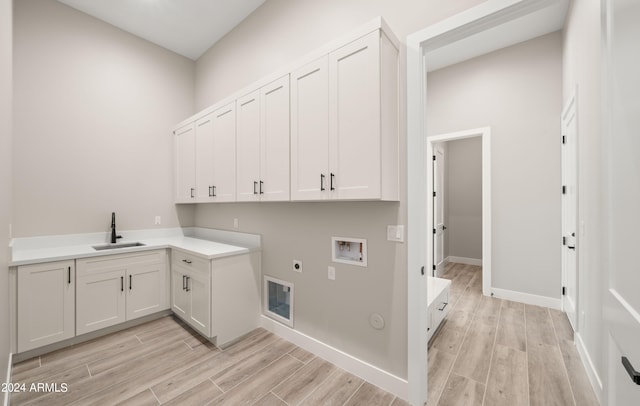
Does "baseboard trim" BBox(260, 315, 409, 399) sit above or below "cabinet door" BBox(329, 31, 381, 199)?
below

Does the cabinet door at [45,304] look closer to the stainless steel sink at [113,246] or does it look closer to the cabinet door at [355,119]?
the stainless steel sink at [113,246]

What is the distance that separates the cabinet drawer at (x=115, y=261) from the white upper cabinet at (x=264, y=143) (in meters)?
1.31

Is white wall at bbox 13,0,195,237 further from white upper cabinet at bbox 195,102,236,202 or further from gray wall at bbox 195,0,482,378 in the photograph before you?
gray wall at bbox 195,0,482,378

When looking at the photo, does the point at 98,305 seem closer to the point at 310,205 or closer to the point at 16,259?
the point at 16,259

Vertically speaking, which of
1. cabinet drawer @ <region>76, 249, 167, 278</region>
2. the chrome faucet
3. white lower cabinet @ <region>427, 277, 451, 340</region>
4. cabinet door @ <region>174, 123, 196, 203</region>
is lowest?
white lower cabinet @ <region>427, 277, 451, 340</region>

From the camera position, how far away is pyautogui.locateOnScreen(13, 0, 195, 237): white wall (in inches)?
101

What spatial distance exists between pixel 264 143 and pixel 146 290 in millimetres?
2147

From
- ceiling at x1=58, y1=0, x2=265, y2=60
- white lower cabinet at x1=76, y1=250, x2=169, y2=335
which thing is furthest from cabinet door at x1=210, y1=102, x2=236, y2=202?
ceiling at x1=58, y1=0, x2=265, y2=60

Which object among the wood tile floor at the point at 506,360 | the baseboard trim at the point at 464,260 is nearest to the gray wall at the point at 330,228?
the wood tile floor at the point at 506,360

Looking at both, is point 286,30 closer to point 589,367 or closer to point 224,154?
point 224,154

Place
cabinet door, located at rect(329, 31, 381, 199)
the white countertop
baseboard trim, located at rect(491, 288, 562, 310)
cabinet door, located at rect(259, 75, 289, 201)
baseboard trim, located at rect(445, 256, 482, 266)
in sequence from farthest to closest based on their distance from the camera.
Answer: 1. baseboard trim, located at rect(445, 256, 482, 266)
2. baseboard trim, located at rect(491, 288, 562, 310)
3. the white countertop
4. cabinet door, located at rect(259, 75, 289, 201)
5. cabinet door, located at rect(329, 31, 381, 199)

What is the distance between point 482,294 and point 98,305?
4.65 m

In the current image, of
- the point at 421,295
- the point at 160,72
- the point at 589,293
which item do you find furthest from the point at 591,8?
the point at 160,72

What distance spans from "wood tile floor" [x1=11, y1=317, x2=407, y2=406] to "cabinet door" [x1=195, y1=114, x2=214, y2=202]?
5.11ft
